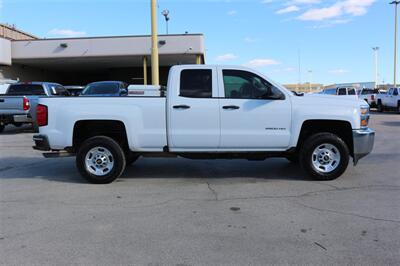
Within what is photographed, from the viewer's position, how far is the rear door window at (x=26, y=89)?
16.5 metres

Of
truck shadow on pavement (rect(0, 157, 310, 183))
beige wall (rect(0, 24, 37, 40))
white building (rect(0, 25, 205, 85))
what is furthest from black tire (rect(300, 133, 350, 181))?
beige wall (rect(0, 24, 37, 40))

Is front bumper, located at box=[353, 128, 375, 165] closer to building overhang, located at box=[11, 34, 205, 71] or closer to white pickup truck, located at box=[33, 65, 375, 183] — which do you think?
white pickup truck, located at box=[33, 65, 375, 183]

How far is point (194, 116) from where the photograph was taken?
7145mm

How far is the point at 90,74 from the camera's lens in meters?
53.7

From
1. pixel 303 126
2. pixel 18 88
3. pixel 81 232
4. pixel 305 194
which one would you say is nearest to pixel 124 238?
pixel 81 232

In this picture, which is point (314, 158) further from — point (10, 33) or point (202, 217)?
point (10, 33)

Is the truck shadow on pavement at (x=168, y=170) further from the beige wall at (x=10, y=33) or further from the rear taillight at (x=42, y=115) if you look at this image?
the beige wall at (x=10, y=33)

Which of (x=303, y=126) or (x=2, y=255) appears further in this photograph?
(x=303, y=126)

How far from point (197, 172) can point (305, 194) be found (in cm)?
240

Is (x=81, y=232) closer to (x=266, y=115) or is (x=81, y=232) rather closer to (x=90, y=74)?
(x=266, y=115)

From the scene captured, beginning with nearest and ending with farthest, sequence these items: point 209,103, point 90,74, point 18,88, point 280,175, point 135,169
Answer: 1. point 209,103
2. point 280,175
3. point 135,169
4. point 18,88
5. point 90,74

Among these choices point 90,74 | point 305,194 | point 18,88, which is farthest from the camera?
point 90,74

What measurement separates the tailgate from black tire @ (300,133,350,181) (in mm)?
11439

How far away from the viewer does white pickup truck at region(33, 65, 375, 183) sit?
7.16m
